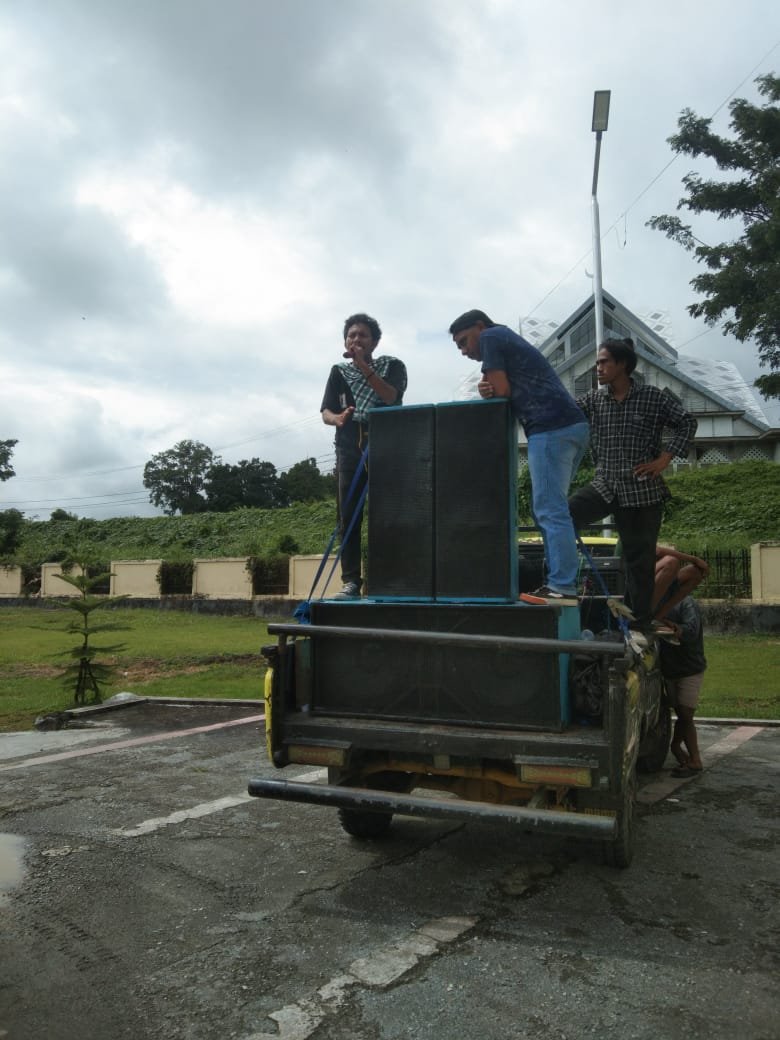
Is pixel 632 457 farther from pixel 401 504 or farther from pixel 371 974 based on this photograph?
pixel 371 974

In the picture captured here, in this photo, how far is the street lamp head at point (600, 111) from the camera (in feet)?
45.4

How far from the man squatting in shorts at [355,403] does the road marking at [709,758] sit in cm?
258

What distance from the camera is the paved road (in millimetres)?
2697

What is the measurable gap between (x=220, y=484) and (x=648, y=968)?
67.6 m

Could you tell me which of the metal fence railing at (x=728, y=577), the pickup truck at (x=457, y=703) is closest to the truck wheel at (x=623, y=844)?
the pickup truck at (x=457, y=703)

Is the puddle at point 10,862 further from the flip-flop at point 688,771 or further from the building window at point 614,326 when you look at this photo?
the building window at point 614,326

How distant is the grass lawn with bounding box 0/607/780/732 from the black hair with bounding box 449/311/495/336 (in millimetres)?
5958

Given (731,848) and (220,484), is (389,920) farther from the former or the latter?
(220,484)

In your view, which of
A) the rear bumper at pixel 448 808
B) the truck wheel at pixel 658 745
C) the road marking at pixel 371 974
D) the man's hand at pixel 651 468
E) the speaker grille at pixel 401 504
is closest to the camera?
the road marking at pixel 371 974

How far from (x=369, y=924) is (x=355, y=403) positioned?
2.92m

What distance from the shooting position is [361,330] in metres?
4.98

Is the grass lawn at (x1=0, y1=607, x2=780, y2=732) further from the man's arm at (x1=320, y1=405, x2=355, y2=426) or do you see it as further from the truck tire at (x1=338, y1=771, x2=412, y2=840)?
the man's arm at (x1=320, y1=405, x2=355, y2=426)

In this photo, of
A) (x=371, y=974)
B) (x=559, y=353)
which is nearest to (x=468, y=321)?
(x=371, y=974)

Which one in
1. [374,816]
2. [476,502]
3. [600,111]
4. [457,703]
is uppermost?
[600,111]
